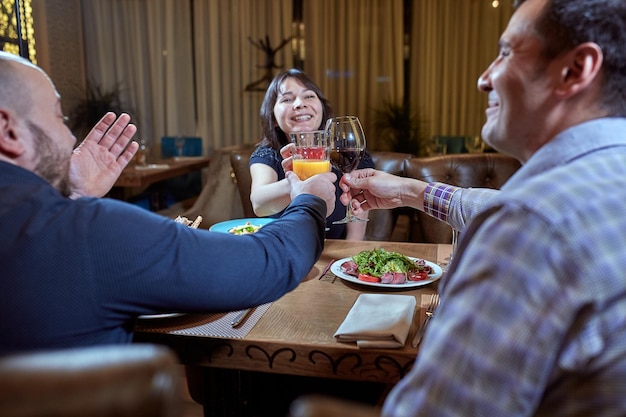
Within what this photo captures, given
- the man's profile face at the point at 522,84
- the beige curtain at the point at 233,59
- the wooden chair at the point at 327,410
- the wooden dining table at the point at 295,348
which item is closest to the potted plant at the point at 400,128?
the beige curtain at the point at 233,59

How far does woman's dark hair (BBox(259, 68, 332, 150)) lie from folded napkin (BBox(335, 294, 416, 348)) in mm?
1500

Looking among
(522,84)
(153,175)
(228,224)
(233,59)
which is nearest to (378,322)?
(522,84)

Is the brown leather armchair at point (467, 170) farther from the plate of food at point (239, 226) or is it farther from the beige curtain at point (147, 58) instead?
the beige curtain at point (147, 58)

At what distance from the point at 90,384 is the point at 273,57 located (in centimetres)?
567

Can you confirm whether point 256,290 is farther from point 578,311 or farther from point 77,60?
point 77,60

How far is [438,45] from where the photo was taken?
5789 mm

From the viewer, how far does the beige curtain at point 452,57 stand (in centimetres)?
571

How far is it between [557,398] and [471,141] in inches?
171

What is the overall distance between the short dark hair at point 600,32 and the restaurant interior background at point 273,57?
191 inches

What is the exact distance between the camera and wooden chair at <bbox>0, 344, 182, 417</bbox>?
395 mm

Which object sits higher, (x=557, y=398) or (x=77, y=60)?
(x=77, y=60)

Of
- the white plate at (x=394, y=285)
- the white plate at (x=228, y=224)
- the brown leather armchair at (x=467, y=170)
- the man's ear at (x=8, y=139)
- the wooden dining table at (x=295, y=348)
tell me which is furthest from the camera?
the brown leather armchair at (x=467, y=170)

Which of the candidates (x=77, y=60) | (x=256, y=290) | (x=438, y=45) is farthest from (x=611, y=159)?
(x=77, y=60)

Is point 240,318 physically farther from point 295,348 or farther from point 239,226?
point 239,226
